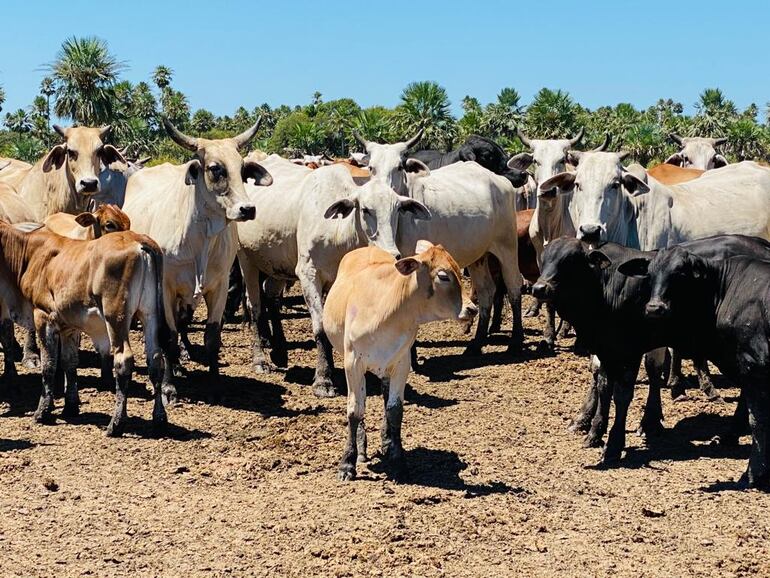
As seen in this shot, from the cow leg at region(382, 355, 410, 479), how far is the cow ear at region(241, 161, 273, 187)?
3.68m

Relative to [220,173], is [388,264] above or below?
below

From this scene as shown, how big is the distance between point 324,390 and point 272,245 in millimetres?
2337

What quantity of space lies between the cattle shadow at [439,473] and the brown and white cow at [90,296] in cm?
222

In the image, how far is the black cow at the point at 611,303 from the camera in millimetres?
8258

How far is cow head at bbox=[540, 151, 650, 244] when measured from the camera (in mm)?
9844

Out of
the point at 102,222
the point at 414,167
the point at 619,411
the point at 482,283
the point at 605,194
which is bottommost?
the point at 619,411

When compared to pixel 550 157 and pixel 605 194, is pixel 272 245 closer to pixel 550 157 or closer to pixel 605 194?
pixel 550 157

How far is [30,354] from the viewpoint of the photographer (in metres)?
11.8

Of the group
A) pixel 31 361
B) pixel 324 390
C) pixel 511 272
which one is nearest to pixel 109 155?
pixel 31 361

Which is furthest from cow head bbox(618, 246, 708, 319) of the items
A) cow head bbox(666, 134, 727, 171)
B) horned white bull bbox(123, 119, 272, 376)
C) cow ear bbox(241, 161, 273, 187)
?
cow head bbox(666, 134, 727, 171)

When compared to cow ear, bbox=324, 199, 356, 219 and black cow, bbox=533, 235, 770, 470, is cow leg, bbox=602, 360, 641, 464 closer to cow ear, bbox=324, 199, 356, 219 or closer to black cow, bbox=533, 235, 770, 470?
black cow, bbox=533, 235, 770, 470

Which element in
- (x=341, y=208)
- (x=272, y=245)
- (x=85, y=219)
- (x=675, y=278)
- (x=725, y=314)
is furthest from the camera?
(x=272, y=245)

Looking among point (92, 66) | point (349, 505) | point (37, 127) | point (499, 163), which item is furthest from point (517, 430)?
point (37, 127)

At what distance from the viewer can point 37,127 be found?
70.0 meters
